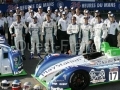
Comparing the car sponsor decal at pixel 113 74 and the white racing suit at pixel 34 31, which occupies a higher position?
the white racing suit at pixel 34 31

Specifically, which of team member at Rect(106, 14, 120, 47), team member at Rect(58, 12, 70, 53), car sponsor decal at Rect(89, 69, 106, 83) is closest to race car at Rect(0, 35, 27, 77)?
car sponsor decal at Rect(89, 69, 106, 83)

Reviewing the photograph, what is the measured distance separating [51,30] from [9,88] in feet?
12.1

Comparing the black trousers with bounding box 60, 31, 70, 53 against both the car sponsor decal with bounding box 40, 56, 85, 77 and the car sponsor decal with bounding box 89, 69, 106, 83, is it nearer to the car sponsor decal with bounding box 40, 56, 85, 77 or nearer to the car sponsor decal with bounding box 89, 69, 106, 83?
the car sponsor decal with bounding box 40, 56, 85, 77

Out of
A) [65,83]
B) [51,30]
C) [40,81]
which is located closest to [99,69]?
[65,83]

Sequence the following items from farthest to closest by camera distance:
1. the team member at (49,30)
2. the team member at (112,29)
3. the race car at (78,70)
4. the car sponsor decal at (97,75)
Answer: the team member at (49,30), the team member at (112,29), the car sponsor decal at (97,75), the race car at (78,70)

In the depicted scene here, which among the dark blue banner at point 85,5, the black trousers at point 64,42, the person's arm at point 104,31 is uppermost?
the dark blue banner at point 85,5

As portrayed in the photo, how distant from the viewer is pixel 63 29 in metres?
12.0

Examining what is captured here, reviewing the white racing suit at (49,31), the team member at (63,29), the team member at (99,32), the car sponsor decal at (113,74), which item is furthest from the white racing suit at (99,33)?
the car sponsor decal at (113,74)

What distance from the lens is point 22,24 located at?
438 inches

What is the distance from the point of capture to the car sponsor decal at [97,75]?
8.12m

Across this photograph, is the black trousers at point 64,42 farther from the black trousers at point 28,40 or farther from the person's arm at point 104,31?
the person's arm at point 104,31

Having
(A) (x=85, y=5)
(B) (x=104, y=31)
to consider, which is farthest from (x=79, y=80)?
(A) (x=85, y=5)

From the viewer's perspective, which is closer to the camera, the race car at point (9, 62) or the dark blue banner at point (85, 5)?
the race car at point (9, 62)

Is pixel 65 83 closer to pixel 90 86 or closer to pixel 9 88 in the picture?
pixel 90 86
